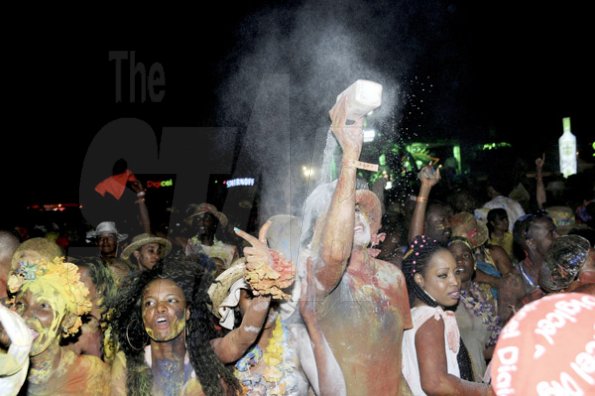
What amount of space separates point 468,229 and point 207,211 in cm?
297

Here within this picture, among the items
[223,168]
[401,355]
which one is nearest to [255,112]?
[223,168]

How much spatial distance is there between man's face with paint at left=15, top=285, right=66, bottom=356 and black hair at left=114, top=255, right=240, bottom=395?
0.33 metres

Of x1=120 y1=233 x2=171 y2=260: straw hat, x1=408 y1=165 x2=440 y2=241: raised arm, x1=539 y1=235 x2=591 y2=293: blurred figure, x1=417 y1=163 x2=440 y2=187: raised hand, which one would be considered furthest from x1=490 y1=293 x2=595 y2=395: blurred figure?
x1=120 y1=233 x2=171 y2=260: straw hat

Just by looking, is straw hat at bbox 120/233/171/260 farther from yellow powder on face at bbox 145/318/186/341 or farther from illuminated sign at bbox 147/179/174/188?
illuminated sign at bbox 147/179/174/188

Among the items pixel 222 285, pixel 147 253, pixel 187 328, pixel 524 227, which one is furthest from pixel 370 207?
pixel 524 227

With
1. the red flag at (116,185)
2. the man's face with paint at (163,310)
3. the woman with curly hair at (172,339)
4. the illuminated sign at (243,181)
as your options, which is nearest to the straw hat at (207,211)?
the illuminated sign at (243,181)

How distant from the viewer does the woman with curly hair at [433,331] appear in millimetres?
3244

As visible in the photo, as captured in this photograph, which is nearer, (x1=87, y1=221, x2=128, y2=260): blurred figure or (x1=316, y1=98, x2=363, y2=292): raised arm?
(x1=316, y1=98, x2=363, y2=292): raised arm

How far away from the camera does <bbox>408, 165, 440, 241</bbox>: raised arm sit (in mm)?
4605

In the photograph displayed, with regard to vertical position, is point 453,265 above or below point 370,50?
below

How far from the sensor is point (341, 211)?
8.89 feet

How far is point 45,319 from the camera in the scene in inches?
121

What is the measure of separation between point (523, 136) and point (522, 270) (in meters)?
14.0

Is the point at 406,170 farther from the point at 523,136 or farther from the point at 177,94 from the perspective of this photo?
the point at 523,136
